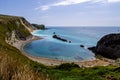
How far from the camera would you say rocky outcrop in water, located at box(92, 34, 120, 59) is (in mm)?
105662

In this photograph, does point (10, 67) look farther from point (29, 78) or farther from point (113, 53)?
point (113, 53)

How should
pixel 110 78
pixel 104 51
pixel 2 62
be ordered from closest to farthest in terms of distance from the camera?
pixel 2 62, pixel 110 78, pixel 104 51

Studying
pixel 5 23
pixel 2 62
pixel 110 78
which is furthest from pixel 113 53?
pixel 2 62

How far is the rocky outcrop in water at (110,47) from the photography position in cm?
10566

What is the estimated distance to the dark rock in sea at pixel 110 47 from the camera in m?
106

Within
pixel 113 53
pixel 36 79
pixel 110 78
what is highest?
pixel 36 79

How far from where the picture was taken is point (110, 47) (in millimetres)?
110938

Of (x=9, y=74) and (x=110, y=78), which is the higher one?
(x=9, y=74)

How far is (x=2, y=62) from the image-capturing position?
822 centimetres

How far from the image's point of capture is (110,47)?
111m

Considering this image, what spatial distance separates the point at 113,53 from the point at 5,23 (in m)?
72.5

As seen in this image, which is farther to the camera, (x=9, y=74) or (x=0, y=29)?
(x=0, y=29)

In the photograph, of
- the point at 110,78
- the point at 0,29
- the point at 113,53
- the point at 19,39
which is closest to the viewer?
the point at 110,78

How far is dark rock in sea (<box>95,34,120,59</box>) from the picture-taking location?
347 ft
